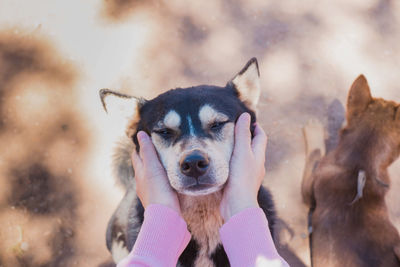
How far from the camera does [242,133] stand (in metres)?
2.15

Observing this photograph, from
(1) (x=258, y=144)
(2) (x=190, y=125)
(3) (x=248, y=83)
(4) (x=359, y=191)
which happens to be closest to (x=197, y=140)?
(2) (x=190, y=125)

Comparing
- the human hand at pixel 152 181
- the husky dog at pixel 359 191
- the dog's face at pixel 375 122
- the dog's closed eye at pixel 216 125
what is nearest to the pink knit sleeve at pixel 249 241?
the human hand at pixel 152 181

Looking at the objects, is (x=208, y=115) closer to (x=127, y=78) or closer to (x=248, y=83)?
(x=248, y=83)

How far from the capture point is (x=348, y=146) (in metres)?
3.19

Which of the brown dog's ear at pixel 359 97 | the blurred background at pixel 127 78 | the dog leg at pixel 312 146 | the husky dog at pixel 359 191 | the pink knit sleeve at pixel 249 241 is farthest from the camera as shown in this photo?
the dog leg at pixel 312 146

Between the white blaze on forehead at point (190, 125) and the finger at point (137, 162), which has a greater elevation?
the white blaze on forehead at point (190, 125)

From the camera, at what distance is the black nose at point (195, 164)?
75.7 inches

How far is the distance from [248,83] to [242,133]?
547 mm

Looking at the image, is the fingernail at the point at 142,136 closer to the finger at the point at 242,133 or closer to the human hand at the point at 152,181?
the human hand at the point at 152,181

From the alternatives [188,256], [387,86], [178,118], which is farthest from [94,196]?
[387,86]

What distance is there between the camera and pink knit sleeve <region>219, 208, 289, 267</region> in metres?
1.77

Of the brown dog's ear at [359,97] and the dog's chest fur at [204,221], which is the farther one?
the brown dog's ear at [359,97]

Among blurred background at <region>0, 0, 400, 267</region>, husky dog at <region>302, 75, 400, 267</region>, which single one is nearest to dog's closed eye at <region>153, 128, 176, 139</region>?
blurred background at <region>0, 0, 400, 267</region>

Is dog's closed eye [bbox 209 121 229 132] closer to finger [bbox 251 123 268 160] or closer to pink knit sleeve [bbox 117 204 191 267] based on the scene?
finger [bbox 251 123 268 160]
